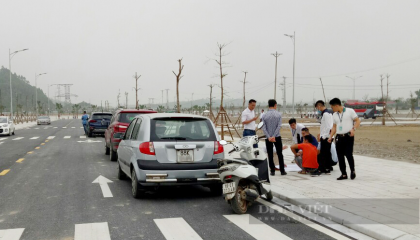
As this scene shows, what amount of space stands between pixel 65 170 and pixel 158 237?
699 centimetres

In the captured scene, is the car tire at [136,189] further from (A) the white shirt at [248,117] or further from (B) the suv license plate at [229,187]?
(A) the white shirt at [248,117]

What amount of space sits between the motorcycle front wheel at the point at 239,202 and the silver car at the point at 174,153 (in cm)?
98

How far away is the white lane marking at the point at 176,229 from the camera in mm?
5286

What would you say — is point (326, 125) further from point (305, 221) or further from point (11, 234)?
point (11, 234)

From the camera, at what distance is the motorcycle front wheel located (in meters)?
6.48

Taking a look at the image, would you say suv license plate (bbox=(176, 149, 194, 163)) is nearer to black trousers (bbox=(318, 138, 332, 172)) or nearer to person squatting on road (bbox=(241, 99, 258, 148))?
person squatting on road (bbox=(241, 99, 258, 148))

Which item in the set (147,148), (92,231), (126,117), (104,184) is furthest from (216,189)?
(126,117)

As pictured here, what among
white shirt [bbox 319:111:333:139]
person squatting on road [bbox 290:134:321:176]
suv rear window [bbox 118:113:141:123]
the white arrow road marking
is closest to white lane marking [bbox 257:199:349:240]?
person squatting on road [bbox 290:134:321:176]

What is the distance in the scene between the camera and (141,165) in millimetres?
7348

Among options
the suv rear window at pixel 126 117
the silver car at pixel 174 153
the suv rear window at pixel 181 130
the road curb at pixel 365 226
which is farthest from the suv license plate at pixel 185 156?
the suv rear window at pixel 126 117

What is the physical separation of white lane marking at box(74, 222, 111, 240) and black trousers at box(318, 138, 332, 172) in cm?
595

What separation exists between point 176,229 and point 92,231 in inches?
44.6

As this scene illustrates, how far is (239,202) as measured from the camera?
651cm

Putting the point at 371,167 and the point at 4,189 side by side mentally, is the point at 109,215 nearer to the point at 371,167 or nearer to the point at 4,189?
the point at 4,189
